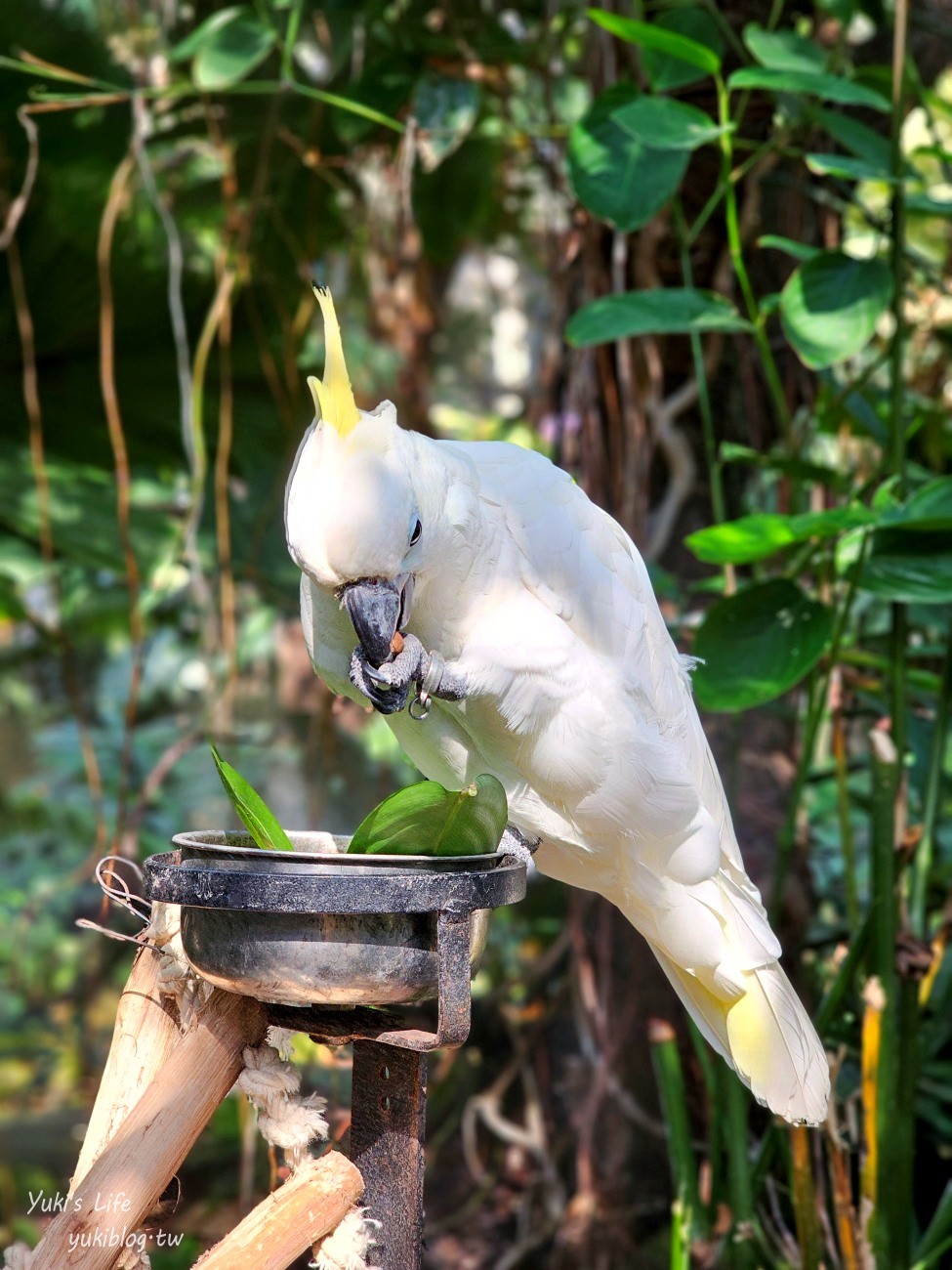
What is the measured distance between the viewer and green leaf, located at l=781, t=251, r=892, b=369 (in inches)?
56.9

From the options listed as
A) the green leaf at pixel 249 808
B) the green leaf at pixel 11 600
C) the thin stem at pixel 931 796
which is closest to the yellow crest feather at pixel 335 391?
the green leaf at pixel 249 808

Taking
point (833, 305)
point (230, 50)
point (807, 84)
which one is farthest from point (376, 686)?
point (230, 50)

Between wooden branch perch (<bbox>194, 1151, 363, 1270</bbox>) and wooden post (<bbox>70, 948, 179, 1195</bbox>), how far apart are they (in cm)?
12

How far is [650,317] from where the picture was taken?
58.3 inches

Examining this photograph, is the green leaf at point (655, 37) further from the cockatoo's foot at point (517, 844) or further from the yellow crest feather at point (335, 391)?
the cockatoo's foot at point (517, 844)

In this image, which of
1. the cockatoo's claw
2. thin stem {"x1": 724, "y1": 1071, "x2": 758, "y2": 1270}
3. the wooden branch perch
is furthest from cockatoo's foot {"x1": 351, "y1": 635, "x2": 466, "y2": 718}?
thin stem {"x1": 724, "y1": 1071, "x2": 758, "y2": 1270}

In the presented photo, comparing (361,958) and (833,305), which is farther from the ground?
(833,305)

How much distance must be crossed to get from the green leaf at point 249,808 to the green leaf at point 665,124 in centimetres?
96

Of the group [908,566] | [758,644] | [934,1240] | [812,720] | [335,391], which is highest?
[335,391]

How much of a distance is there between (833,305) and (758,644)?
0.44 m

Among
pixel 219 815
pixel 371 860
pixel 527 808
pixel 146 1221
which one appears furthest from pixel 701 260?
pixel 219 815

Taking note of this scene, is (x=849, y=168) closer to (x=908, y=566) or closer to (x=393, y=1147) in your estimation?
(x=908, y=566)

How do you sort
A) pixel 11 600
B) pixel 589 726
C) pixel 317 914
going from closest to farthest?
pixel 317 914 → pixel 589 726 → pixel 11 600

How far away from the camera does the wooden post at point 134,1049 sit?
2.90 ft
